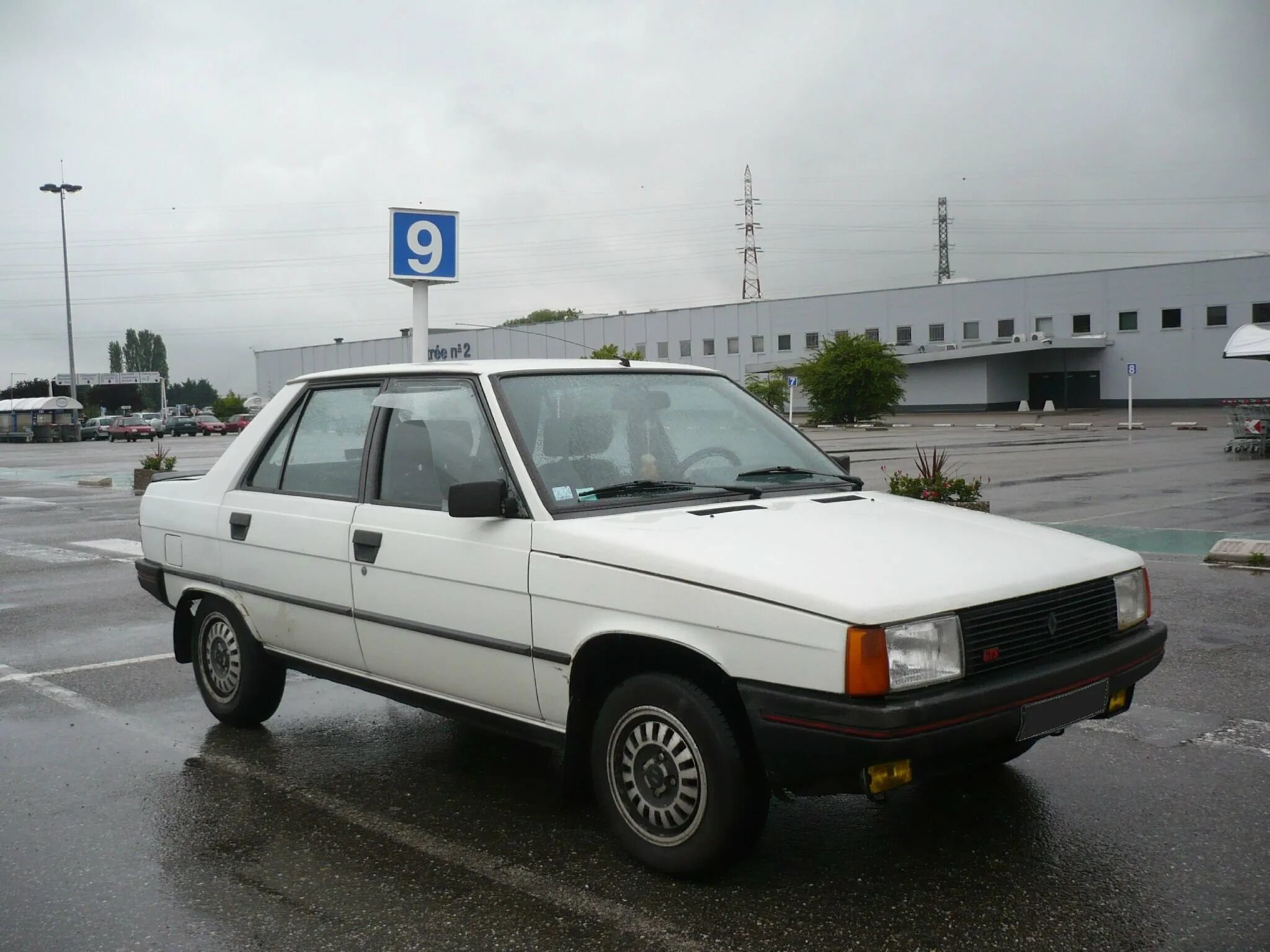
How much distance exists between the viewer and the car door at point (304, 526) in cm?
489

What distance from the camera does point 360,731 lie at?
568 centimetres

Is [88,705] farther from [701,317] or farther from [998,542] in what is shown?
[701,317]

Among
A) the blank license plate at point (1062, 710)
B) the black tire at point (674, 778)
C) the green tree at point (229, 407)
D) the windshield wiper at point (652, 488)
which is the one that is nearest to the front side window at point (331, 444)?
the windshield wiper at point (652, 488)

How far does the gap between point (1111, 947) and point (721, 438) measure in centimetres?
234

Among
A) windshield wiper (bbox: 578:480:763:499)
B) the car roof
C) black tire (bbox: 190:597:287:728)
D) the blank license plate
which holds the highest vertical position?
the car roof

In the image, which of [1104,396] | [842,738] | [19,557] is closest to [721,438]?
[842,738]

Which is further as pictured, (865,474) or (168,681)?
(865,474)

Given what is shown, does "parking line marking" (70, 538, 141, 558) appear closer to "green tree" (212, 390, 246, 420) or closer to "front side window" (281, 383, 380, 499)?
"front side window" (281, 383, 380, 499)

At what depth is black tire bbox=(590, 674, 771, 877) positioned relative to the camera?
11.5 feet

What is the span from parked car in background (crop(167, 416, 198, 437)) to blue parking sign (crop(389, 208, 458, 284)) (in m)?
62.8

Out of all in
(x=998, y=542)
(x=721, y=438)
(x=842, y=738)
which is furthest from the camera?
(x=721, y=438)

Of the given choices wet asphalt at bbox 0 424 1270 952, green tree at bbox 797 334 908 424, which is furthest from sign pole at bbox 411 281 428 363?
green tree at bbox 797 334 908 424

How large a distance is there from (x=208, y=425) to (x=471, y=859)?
69.7 m

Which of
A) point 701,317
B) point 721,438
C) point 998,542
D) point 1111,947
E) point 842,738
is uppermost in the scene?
point 701,317
